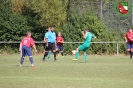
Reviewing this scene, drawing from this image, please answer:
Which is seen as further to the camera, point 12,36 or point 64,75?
point 12,36

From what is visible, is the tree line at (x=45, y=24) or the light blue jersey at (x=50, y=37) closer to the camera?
the light blue jersey at (x=50, y=37)

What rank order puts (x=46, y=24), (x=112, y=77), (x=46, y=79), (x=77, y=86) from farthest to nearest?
(x=46, y=24) < (x=112, y=77) < (x=46, y=79) < (x=77, y=86)

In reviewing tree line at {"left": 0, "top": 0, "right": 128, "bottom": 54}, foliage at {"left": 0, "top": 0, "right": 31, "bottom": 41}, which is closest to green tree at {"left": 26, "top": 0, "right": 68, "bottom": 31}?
tree line at {"left": 0, "top": 0, "right": 128, "bottom": 54}

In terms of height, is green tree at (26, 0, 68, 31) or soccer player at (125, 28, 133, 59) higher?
green tree at (26, 0, 68, 31)

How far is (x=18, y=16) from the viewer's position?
48.9 meters

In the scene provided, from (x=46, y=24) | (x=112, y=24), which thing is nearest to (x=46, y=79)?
(x=46, y=24)

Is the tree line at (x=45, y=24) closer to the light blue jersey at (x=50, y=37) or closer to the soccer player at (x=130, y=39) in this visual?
Result: the soccer player at (x=130, y=39)

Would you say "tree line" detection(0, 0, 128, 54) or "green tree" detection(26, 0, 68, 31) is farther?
"tree line" detection(0, 0, 128, 54)

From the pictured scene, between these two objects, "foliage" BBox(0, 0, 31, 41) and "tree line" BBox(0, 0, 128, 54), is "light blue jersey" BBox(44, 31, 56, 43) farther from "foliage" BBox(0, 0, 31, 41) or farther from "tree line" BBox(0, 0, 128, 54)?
"foliage" BBox(0, 0, 31, 41)

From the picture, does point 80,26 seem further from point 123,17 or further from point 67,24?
point 123,17

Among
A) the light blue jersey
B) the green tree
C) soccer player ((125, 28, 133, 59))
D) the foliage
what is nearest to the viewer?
the light blue jersey

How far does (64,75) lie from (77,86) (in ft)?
14.9

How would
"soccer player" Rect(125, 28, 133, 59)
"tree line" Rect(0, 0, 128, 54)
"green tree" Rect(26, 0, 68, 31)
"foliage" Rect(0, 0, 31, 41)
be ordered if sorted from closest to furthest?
"soccer player" Rect(125, 28, 133, 59) → "green tree" Rect(26, 0, 68, 31) → "tree line" Rect(0, 0, 128, 54) → "foliage" Rect(0, 0, 31, 41)

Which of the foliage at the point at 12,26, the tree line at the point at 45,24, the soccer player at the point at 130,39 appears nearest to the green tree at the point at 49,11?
the tree line at the point at 45,24
